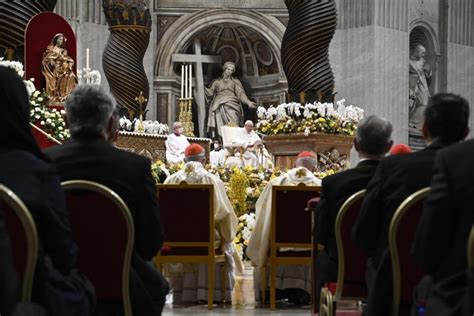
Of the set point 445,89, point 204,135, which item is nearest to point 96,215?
point 204,135

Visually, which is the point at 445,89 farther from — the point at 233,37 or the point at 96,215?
the point at 96,215

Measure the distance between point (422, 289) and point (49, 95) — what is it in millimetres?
10182

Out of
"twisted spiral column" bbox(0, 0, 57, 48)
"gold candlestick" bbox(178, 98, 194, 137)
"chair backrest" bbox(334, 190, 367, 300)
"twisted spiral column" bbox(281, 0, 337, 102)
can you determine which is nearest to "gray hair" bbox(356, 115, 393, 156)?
"chair backrest" bbox(334, 190, 367, 300)

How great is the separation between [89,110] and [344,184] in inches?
60.5

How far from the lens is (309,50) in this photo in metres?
13.9

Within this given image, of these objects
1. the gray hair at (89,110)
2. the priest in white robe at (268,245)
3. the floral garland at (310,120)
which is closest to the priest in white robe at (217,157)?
the floral garland at (310,120)

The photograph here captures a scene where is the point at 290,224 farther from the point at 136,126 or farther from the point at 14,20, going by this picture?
the point at 136,126

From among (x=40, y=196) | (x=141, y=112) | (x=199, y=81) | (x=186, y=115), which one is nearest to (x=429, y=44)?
(x=199, y=81)

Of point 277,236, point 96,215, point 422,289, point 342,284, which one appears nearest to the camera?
point 422,289

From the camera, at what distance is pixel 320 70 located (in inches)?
551

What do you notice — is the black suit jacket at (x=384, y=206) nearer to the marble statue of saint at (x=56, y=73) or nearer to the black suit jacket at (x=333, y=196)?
Result: the black suit jacket at (x=333, y=196)

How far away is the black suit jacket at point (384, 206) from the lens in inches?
163

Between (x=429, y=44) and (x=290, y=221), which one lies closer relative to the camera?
(x=290, y=221)

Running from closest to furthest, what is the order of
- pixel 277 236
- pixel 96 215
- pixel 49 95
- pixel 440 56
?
pixel 96 215
pixel 277 236
pixel 49 95
pixel 440 56
